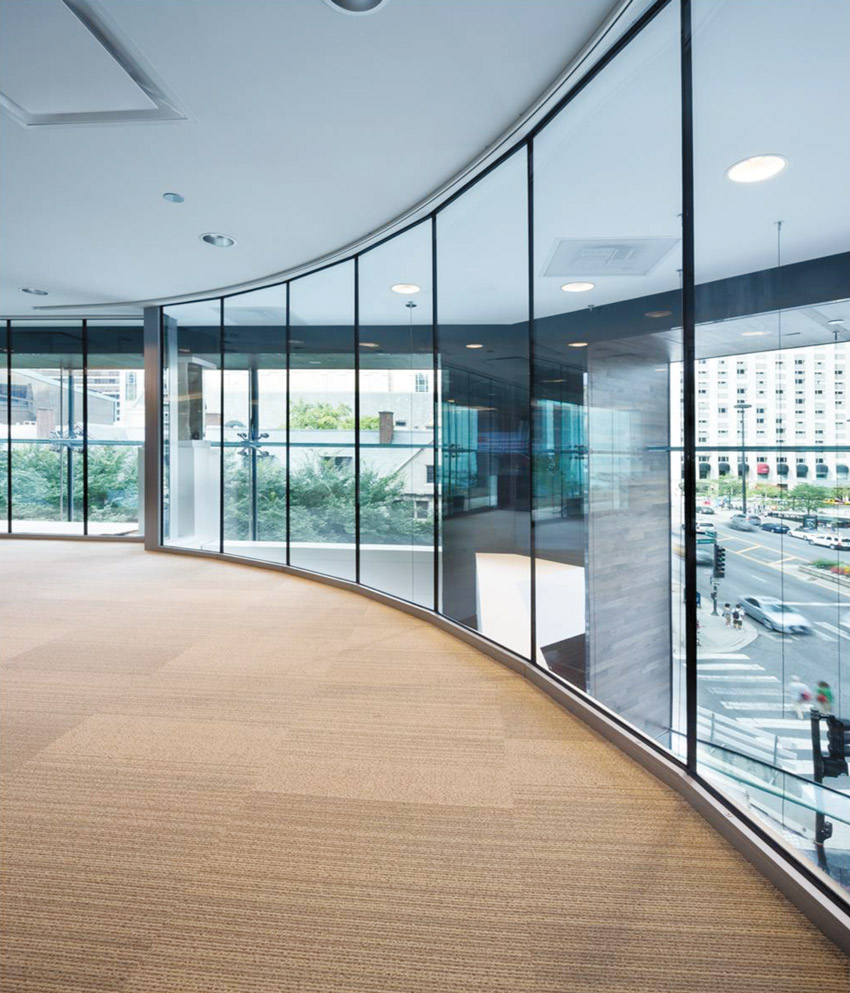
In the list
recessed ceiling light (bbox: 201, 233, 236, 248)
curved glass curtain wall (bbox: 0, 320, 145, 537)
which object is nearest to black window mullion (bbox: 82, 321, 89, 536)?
curved glass curtain wall (bbox: 0, 320, 145, 537)

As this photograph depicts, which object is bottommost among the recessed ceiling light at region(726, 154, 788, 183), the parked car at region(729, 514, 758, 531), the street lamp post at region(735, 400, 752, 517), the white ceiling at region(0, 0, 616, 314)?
the parked car at region(729, 514, 758, 531)

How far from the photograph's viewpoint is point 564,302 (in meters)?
3.44

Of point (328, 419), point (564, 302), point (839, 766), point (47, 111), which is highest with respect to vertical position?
point (47, 111)

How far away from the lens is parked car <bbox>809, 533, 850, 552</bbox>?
1.75 metres

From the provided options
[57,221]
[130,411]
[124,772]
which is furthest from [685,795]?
[130,411]

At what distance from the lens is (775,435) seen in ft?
7.00

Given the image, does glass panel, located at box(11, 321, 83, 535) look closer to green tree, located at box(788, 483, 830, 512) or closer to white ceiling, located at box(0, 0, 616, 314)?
white ceiling, located at box(0, 0, 616, 314)

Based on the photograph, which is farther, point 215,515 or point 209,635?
point 215,515

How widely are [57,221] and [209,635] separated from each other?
151 inches

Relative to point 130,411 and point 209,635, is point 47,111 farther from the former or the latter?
point 130,411

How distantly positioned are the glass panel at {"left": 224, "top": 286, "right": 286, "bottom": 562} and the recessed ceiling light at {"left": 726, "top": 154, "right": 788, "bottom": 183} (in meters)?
4.75

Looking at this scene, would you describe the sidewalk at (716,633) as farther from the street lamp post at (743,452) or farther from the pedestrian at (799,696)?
the street lamp post at (743,452)

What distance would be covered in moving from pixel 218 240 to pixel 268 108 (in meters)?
2.20

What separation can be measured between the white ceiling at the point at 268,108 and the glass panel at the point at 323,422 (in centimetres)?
83
